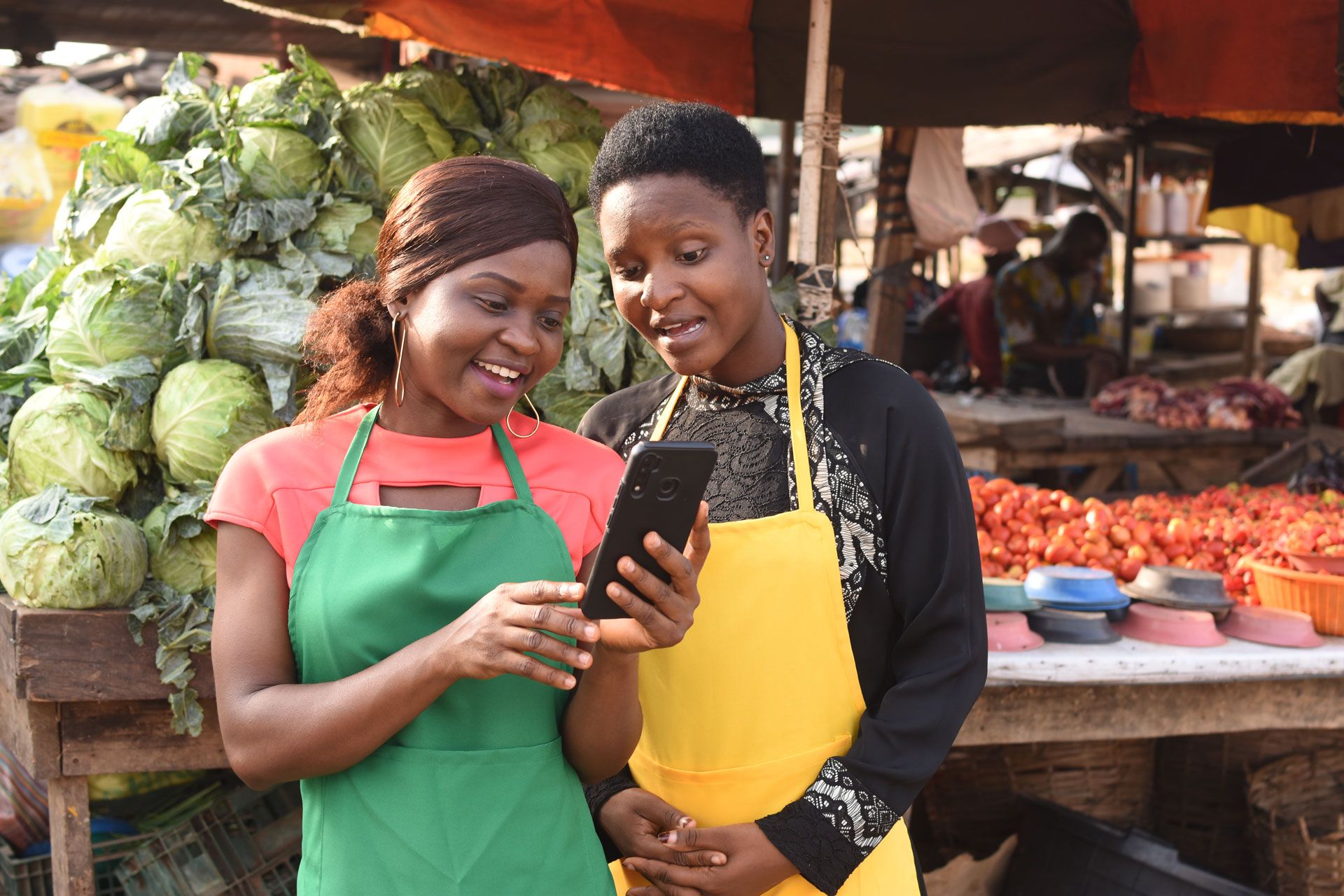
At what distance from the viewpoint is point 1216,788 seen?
3818 millimetres

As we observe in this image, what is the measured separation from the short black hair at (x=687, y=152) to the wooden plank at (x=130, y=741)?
1.69 metres

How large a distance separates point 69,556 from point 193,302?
0.78 metres

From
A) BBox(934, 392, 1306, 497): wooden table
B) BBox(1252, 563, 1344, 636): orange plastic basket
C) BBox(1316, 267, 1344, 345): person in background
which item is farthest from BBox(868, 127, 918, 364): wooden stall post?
BBox(1316, 267, 1344, 345): person in background

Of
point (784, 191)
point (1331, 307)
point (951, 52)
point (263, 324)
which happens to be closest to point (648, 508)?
point (263, 324)

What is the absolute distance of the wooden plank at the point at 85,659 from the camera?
7.90 feet

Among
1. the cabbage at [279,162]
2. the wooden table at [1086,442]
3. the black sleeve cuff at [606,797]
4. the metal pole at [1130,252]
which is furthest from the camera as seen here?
the metal pole at [1130,252]

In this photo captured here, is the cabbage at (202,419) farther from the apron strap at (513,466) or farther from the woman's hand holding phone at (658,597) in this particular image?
the woman's hand holding phone at (658,597)

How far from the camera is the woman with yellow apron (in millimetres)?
1582

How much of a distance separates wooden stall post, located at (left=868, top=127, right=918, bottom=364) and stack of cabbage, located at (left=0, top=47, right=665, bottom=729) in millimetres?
895

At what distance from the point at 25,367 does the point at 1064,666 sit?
9.51 ft

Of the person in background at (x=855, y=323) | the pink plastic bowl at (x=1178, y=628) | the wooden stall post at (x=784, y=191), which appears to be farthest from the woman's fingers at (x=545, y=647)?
the person in background at (x=855, y=323)

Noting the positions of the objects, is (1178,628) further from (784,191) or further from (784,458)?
(784,191)

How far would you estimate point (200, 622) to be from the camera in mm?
2477

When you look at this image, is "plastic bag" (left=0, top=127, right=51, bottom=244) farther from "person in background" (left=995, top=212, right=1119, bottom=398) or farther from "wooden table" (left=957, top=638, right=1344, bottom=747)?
"person in background" (left=995, top=212, right=1119, bottom=398)
